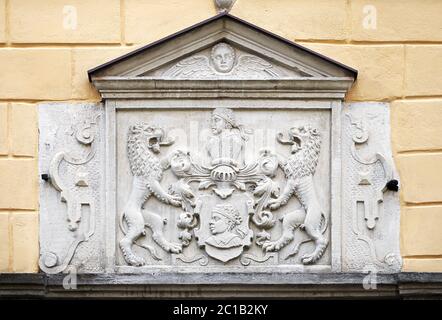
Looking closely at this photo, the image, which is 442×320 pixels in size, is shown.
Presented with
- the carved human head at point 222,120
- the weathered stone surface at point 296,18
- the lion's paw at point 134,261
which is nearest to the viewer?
the lion's paw at point 134,261

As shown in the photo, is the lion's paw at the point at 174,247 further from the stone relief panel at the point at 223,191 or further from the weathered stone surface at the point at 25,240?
→ the weathered stone surface at the point at 25,240

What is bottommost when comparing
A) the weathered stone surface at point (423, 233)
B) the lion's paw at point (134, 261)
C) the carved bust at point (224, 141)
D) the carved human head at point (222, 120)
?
the lion's paw at point (134, 261)

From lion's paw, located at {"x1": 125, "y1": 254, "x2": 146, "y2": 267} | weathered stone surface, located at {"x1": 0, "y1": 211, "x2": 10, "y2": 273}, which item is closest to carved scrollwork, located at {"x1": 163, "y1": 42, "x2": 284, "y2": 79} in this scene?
lion's paw, located at {"x1": 125, "y1": 254, "x2": 146, "y2": 267}

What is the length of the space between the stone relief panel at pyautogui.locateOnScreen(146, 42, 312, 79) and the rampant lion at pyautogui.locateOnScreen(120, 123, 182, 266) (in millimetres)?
458

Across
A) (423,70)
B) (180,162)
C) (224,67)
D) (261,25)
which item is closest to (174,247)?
(180,162)

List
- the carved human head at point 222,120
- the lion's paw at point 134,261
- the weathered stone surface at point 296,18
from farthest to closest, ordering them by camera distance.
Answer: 1. the weathered stone surface at point 296,18
2. the carved human head at point 222,120
3. the lion's paw at point 134,261

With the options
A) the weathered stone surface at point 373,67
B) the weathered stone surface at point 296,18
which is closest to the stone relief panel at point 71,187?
the weathered stone surface at point 296,18

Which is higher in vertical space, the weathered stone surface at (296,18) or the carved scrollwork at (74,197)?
the weathered stone surface at (296,18)

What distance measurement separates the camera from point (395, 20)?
498 inches

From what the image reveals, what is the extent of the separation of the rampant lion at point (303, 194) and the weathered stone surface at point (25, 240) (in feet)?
5.44

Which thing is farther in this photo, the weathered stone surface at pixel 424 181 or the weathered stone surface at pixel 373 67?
the weathered stone surface at pixel 373 67

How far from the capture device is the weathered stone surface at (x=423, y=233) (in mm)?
12461

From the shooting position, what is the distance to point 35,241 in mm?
12484

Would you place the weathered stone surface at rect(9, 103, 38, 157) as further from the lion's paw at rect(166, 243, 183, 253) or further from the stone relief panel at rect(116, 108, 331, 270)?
the lion's paw at rect(166, 243, 183, 253)
